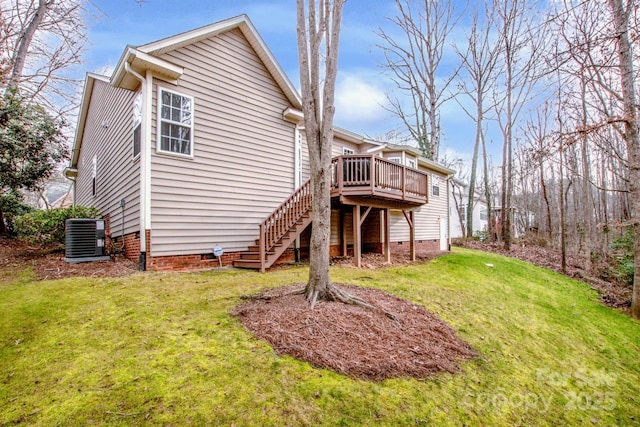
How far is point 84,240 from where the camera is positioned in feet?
24.1

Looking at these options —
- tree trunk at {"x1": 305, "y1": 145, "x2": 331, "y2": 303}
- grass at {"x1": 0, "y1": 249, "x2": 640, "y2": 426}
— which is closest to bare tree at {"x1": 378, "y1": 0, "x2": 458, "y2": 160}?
grass at {"x1": 0, "y1": 249, "x2": 640, "y2": 426}

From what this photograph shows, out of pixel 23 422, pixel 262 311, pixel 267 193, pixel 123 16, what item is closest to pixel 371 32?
pixel 123 16

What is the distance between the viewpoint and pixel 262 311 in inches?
166

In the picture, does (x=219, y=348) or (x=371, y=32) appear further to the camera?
(x=371, y=32)

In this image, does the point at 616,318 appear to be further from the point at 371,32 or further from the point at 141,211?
the point at 371,32

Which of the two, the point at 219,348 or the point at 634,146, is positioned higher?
the point at 634,146

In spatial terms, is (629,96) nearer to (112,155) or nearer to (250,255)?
(250,255)

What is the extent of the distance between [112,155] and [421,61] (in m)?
21.9

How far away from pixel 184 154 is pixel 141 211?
170cm

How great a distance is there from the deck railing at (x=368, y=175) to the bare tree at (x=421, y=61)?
13.4 meters

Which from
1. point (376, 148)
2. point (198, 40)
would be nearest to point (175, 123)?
point (198, 40)

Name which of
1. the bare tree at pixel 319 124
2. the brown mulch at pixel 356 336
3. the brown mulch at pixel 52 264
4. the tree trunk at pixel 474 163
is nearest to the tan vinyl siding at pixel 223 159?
the brown mulch at pixel 52 264

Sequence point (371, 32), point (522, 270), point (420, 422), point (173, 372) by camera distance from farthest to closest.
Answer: point (371, 32)
point (522, 270)
point (173, 372)
point (420, 422)

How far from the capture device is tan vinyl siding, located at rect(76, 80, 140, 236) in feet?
25.2
